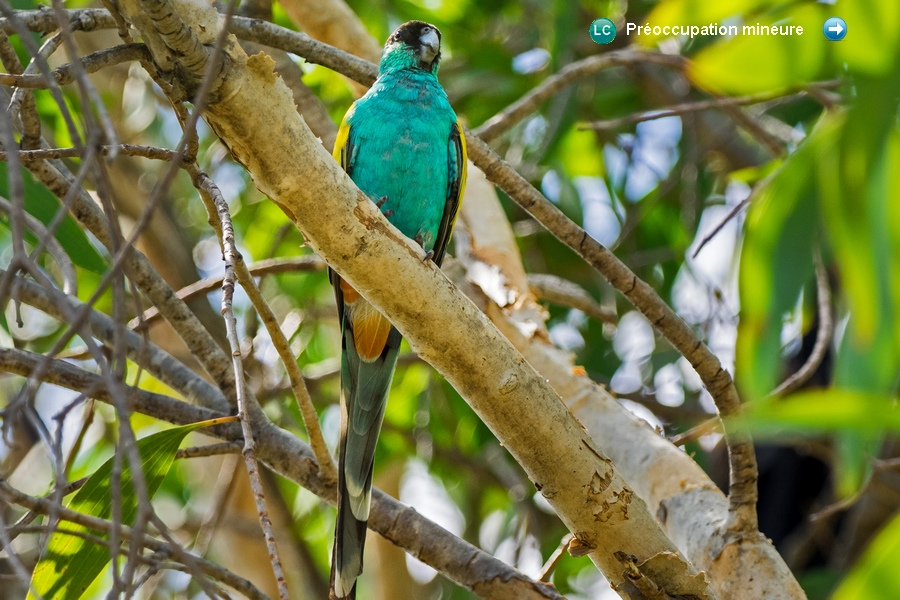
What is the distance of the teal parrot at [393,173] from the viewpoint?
261cm

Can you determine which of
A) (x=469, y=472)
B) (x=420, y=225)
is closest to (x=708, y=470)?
(x=469, y=472)

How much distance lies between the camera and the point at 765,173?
312 centimetres

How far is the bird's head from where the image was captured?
128 inches

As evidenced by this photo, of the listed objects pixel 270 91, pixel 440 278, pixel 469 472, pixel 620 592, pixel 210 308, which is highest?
pixel 210 308

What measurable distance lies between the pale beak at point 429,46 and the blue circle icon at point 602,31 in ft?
3.13

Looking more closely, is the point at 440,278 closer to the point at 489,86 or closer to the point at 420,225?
the point at 420,225

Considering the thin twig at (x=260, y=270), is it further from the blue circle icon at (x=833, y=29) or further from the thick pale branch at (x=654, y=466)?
the blue circle icon at (x=833, y=29)

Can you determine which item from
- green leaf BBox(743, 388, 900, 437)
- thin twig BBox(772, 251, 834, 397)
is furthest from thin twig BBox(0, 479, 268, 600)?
thin twig BBox(772, 251, 834, 397)

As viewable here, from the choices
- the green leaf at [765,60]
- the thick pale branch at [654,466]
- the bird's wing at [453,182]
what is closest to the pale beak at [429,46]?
the bird's wing at [453,182]

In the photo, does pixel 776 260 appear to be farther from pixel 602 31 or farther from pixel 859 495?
pixel 602 31

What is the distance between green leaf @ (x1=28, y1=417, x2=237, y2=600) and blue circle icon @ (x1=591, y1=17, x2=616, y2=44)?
8.90 ft

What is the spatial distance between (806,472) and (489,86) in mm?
2518

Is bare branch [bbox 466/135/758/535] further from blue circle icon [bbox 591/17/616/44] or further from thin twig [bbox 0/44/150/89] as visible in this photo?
blue circle icon [bbox 591/17/616/44]

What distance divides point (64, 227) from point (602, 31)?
8.77 feet
